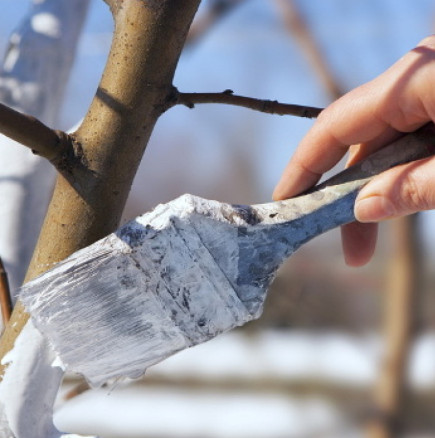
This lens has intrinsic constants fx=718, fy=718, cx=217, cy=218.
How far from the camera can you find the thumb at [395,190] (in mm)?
450

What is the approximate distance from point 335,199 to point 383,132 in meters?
0.07

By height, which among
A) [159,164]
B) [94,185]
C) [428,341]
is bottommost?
[94,185]

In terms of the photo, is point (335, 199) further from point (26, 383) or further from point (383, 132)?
point (26, 383)

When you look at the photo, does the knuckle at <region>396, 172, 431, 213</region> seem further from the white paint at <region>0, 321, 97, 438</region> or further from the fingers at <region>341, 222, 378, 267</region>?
the white paint at <region>0, 321, 97, 438</region>

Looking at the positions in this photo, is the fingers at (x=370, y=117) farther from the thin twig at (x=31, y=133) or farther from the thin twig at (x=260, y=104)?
the thin twig at (x=31, y=133)

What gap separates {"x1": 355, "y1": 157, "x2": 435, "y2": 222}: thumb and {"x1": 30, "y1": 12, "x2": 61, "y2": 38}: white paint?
306mm

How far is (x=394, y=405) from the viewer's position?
2.18 metres

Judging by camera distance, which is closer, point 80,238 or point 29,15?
point 80,238

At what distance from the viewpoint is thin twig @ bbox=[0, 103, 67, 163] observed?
418 millimetres

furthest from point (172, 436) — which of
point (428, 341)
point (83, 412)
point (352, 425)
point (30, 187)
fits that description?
point (30, 187)

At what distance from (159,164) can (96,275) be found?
4.35 metres

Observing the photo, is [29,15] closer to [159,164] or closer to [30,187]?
[30,187]

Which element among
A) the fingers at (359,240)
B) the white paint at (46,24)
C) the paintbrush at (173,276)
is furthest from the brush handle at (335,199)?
the white paint at (46,24)

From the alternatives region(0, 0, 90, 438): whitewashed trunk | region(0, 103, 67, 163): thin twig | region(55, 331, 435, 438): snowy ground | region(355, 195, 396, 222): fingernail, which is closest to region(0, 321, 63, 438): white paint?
region(0, 0, 90, 438): whitewashed trunk
